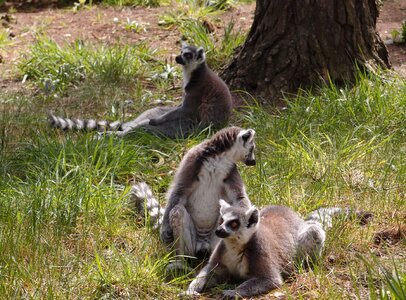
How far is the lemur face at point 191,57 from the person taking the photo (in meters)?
7.13

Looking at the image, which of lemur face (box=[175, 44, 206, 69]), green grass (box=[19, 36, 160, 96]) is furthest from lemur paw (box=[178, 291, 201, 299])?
green grass (box=[19, 36, 160, 96])

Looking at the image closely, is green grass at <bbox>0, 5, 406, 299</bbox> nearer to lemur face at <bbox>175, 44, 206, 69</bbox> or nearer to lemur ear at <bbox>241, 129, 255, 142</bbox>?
lemur ear at <bbox>241, 129, 255, 142</bbox>

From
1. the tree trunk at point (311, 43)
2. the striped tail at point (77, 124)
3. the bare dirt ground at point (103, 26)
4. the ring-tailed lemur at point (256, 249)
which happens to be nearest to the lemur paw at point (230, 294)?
the ring-tailed lemur at point (256, 249)

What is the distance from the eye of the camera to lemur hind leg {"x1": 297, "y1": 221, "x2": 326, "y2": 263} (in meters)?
4.32

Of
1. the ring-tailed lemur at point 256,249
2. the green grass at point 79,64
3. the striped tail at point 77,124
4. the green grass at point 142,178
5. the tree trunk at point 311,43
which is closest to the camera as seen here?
the green grass at point 142,178

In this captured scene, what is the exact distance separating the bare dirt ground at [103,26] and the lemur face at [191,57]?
1811 millimetres

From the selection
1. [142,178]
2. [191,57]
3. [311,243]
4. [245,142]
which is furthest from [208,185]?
[191,57]

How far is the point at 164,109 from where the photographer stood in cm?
716

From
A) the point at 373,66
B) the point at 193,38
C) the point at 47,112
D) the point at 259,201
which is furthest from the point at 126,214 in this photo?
the point at 193,38

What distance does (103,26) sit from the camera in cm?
1007

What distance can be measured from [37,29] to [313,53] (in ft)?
14.7

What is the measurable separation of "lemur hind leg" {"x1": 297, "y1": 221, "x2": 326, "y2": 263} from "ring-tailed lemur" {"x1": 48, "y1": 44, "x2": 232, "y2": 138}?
7.66ft

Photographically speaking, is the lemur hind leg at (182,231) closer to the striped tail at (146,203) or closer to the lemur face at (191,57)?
the striped tail at (146,203)

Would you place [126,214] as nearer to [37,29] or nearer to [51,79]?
[51,79]
